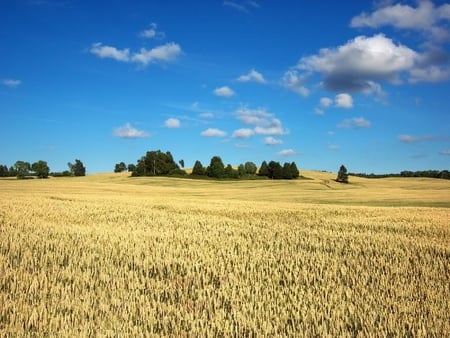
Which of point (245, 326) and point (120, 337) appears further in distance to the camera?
point (245, 326)

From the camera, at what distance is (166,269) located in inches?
313

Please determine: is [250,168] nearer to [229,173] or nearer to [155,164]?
[229,173]

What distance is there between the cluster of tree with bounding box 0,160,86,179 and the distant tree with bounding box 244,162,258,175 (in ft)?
155

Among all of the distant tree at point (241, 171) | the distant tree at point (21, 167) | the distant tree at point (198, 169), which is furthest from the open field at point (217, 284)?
the distant tree at point (21, 167)

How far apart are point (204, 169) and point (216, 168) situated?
264 inches

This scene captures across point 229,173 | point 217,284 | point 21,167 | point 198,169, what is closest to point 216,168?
point 229,173

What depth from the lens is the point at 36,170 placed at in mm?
103375

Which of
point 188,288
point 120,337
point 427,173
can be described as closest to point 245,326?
point 120,337

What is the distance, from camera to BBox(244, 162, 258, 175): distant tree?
120 meters

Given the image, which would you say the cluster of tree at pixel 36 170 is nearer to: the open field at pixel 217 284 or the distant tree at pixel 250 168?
the distant tree at pixel 250 168

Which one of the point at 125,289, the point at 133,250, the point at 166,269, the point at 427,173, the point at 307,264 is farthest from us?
the point at 427,173

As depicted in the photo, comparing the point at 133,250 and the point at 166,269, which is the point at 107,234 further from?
the point at 166,269

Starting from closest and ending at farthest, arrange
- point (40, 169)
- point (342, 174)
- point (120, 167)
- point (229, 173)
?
point (342, 174)
point (40, 169)
point (229, 173)
point (120, 167)

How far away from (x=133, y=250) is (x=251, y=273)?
315 cm
